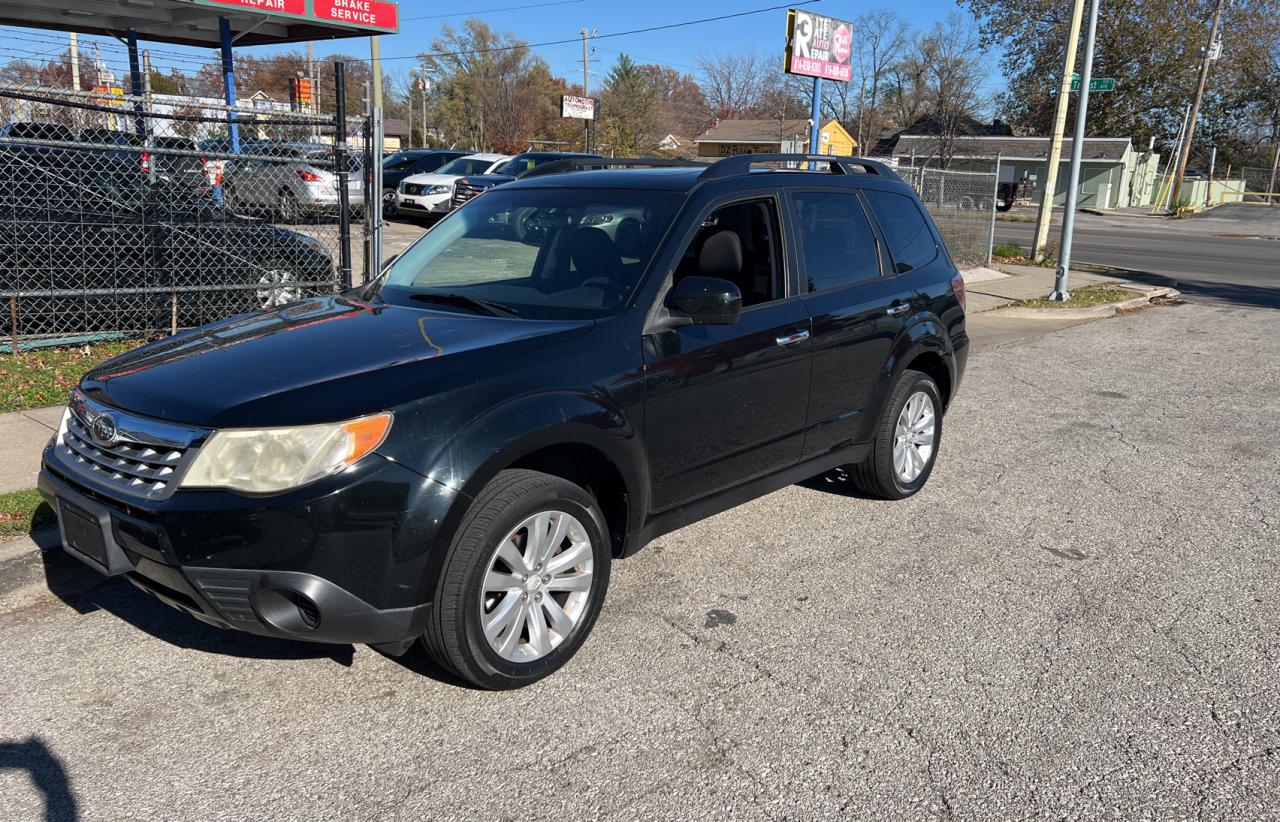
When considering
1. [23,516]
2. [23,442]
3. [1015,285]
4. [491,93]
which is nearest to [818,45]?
[1015,285]

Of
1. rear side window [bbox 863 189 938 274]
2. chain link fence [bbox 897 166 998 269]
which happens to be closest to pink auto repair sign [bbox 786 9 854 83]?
chain link fence [bbox 897 166 998 269]

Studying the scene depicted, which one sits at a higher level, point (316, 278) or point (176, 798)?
point (316, 278)

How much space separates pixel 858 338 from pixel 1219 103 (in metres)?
73.7

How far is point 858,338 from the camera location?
487cm

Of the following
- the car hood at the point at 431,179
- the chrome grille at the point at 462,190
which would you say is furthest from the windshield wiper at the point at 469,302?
the car hood at the point at 431,179

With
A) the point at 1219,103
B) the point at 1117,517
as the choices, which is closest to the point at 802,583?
the point at 1117,517

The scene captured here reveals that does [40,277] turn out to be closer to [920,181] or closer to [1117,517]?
[1117,517]

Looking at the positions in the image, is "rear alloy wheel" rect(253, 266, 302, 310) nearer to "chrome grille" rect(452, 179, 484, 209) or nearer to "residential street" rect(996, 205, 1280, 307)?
"chrome grille" rect(452, 179, 484, 209)

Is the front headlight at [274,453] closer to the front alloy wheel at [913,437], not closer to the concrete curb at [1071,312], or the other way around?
the front alloy wheel at [913,437]

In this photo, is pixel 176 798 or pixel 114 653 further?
pixel 114 653

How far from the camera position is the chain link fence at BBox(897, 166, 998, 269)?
54.7 feet

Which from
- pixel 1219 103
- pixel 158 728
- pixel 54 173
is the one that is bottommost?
pixel 158 728

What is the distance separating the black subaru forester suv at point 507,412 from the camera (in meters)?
3.00

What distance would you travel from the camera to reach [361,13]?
13406mm
